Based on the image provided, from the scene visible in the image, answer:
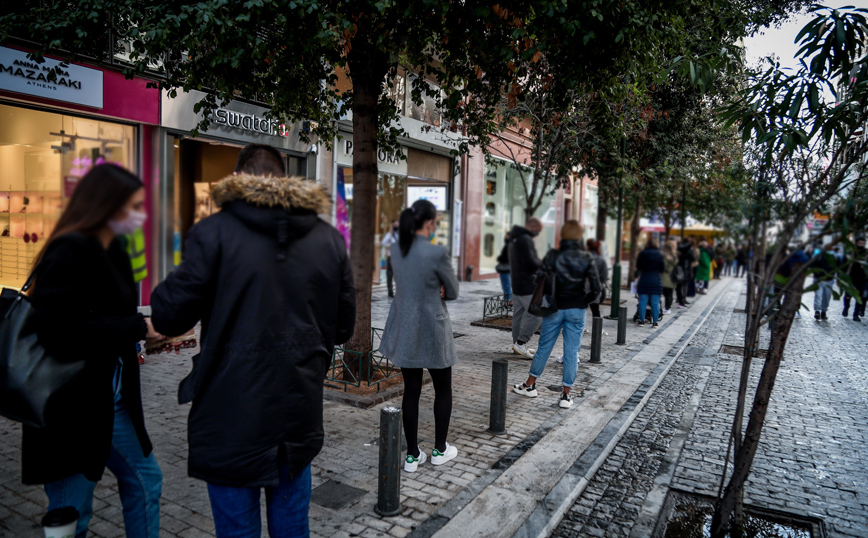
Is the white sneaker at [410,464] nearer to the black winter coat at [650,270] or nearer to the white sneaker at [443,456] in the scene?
the white sneaker at [443,456]

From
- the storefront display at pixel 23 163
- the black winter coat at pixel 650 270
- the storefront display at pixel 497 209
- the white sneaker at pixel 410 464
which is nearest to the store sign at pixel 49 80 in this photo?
the storefront display at pixel 23 163

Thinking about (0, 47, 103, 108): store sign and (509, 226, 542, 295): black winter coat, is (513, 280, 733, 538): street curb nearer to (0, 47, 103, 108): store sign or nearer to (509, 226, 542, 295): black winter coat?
(509, 226, 542, 295): black winter coat

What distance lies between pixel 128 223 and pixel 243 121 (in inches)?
423

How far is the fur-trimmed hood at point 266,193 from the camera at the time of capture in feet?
7.14

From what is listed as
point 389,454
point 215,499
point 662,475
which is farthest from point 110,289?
point 662,475

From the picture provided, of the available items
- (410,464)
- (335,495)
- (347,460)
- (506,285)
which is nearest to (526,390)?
(410,464)

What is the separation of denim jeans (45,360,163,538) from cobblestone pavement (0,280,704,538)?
2.71ft

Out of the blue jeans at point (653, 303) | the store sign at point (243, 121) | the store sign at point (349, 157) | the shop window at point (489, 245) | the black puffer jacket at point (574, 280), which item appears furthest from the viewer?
the shop window at point (489, 245)

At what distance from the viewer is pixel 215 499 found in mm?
2252

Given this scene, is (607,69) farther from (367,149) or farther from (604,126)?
(367,149)

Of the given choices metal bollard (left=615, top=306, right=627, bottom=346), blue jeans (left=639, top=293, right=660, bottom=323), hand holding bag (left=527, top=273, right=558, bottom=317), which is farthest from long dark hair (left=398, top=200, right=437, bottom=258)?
blue jeans (left=639, top=293, right=660, bottom=323)

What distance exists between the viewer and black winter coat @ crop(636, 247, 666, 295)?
1194 centimetres

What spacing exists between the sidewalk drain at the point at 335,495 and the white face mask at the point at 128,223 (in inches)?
93.7

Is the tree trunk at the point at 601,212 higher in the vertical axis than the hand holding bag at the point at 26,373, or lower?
higher
